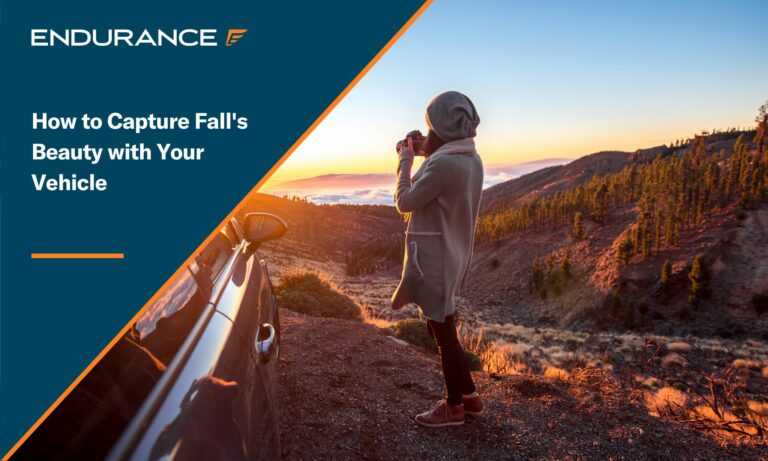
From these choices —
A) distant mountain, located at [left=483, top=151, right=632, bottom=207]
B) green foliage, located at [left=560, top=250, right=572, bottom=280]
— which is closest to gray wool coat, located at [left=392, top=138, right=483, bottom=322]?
green foliage, located at [left=560, top=250, right=572, bottom=280]

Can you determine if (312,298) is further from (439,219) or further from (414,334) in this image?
(439,219)

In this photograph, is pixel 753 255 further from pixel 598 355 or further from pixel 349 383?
pixel 349 383

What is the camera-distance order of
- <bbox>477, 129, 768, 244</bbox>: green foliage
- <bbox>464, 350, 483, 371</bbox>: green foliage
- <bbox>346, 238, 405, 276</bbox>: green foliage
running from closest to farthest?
<bbox>464, 350, 483, 371</bbox>: green foliage
<bbox>477, 129, 768, 244</bbox>: green foliage
<bbox>346, 238, 405, 276</bbox>: green foliage

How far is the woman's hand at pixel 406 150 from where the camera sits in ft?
8.71

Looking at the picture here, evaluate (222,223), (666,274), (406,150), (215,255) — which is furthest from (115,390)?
(666,274)

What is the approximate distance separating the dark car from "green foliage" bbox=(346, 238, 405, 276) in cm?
4178

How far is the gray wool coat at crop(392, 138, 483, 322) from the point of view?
2424mm

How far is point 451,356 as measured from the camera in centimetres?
273

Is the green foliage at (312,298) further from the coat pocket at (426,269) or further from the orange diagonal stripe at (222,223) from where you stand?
the orange diagonal stripe at (222,223)

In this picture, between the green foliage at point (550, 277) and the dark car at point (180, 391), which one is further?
the green foliage at point (550, 277)

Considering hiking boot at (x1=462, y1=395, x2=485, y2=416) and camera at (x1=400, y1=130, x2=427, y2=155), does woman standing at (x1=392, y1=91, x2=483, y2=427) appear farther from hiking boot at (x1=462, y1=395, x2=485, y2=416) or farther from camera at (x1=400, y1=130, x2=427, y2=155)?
hiking boot at (x1=462, y1=395, x2=485, y2=416)

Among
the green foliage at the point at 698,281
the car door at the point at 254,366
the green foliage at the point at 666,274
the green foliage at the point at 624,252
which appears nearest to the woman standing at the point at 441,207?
the car door at the point at 254,366

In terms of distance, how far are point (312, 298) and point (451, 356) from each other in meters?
5.56

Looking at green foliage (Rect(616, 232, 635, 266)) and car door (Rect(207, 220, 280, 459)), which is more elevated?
car door (Rect(207, 220, 280, 459))
